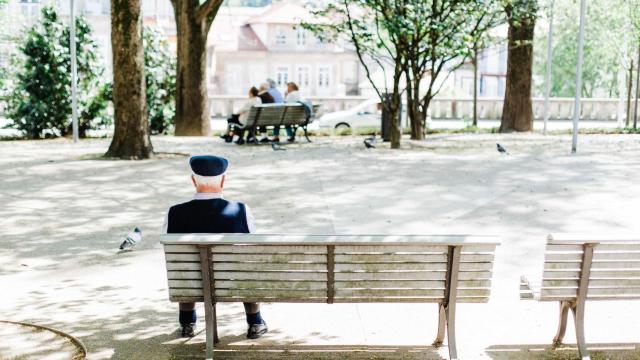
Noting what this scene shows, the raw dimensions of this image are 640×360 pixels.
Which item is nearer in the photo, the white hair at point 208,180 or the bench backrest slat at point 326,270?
the bench backrest slat at point 326,270

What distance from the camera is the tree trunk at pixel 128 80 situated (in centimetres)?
1516

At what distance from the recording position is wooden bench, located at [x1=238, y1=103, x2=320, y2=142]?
1892cm

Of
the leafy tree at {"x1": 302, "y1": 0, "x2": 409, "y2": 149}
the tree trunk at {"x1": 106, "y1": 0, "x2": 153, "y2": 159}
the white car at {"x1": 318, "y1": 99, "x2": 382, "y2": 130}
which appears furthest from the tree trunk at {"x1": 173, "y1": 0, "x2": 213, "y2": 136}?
the white car at {"x1": 318, "y1": 99, "x2": 382, "y2": 130}

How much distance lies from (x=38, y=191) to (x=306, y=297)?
772 cm

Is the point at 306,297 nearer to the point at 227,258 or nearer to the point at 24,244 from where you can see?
the point at 227,258

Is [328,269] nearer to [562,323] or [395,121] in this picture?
[562,323]

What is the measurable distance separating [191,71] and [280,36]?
169 ft

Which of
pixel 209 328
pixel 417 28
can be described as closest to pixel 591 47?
pixel 417 28

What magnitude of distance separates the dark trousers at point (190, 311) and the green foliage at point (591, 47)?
79.4 ft

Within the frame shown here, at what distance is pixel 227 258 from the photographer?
15.9 ft

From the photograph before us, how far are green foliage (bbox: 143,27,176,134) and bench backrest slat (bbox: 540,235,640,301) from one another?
63.5 feet

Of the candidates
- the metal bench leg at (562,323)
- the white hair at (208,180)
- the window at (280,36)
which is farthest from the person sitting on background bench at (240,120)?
the window at (280,36)

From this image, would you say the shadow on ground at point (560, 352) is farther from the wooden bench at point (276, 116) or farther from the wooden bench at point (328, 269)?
the wooden bench at point (276, 116)

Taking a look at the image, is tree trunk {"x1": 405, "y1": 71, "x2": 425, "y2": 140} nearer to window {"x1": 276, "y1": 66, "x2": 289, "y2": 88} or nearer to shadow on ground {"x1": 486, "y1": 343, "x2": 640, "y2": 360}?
shadow on ground {"x1": 486, "y1": 343, "x2": 640, "y2": 360}
